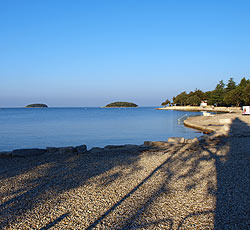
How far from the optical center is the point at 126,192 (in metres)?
5.01

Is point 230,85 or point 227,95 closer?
point 227,95

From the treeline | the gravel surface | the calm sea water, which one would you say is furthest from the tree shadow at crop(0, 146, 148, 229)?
the treeline

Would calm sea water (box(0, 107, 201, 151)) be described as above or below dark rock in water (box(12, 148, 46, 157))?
below

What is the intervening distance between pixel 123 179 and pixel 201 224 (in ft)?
8.56

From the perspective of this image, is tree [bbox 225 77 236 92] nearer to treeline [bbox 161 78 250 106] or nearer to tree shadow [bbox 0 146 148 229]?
treeline [bbox 161 78 250 106]

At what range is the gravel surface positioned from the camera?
3762 millimetres

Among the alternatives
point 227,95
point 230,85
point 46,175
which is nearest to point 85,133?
point 46,175

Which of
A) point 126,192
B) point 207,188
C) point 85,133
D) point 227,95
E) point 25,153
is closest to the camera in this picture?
point 126,192

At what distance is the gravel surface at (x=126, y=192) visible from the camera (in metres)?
3.76

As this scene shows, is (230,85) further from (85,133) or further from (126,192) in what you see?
(126,192)

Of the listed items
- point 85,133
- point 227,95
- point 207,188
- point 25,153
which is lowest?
point 85,133

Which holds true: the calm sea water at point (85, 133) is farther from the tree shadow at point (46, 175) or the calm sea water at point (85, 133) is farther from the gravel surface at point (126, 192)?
the gravel surface at point (126, 192)

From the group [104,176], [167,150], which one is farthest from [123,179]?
[167,150]

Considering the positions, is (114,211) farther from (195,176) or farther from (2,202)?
(195,176)
